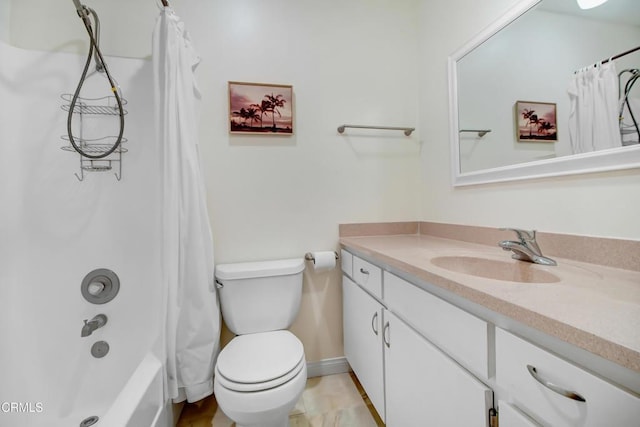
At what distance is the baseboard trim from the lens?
5.30 ft

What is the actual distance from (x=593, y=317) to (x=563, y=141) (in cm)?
75

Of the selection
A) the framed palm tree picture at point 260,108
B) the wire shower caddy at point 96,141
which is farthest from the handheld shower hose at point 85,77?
the framed palm tree picture at point 260,108

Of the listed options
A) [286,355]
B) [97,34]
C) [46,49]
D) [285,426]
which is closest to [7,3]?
[46,49]

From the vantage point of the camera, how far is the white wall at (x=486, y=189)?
0.79 metres

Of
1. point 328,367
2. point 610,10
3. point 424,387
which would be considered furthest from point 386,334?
point 610,10

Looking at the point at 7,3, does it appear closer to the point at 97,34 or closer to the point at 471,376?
the point at 97,34

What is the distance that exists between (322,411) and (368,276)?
775mm

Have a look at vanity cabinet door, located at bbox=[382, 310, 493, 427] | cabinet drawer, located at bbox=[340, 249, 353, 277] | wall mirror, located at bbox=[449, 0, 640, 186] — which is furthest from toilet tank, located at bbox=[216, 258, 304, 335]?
wall mirror, located at bbox=[449, 0, 640, 186]

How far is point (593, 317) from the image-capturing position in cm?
44

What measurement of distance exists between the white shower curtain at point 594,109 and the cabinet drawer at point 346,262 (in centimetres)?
107

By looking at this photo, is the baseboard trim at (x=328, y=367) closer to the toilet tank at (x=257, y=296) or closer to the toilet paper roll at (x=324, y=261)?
the toilet tank at (x=257, y=296)

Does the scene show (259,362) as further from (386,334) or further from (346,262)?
(346,262)

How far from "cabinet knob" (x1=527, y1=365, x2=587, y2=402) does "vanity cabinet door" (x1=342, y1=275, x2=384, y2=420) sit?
65 cm

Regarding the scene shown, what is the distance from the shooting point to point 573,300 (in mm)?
522
